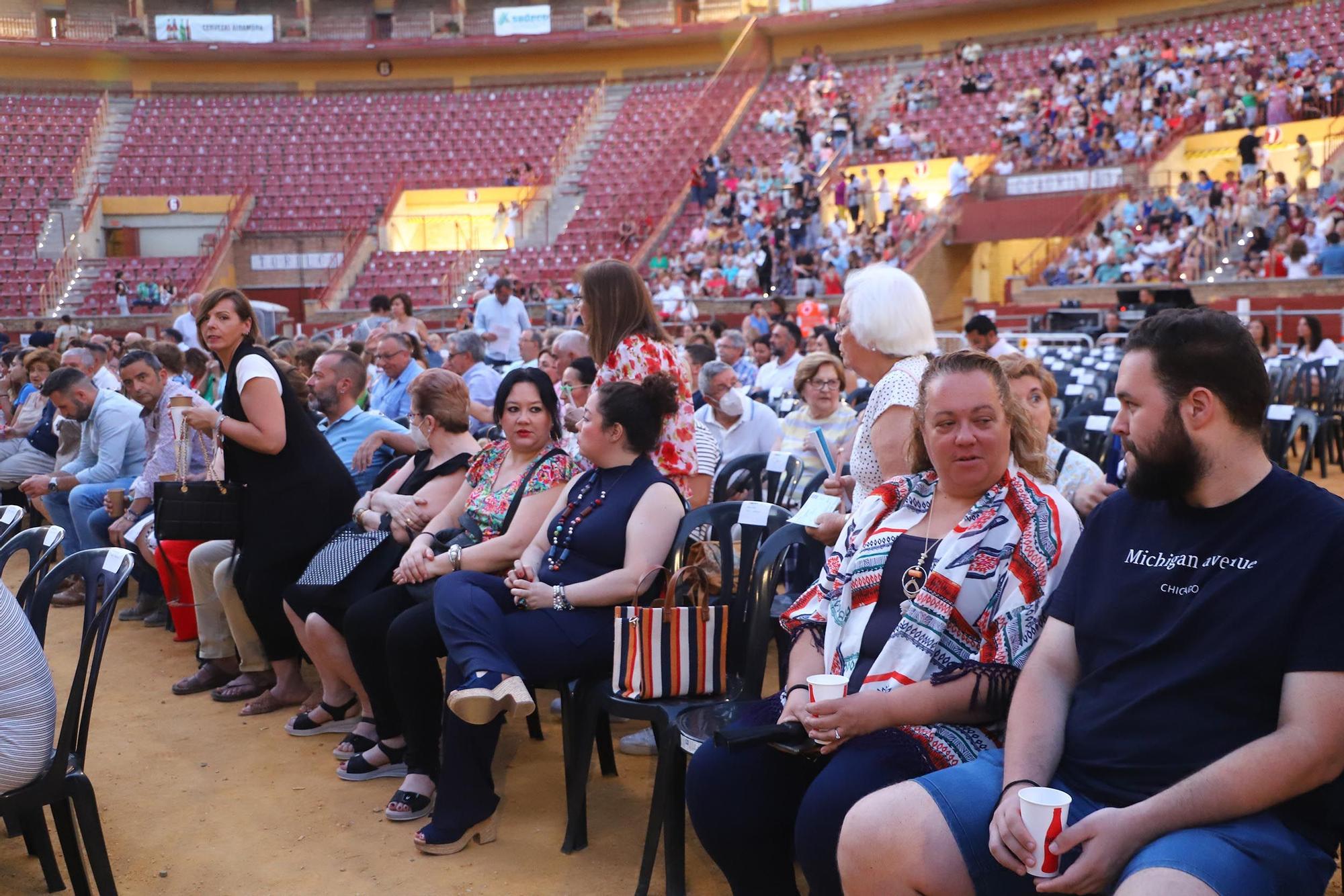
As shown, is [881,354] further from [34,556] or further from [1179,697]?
[34,556]

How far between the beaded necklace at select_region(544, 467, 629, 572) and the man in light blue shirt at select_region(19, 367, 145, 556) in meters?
3.40

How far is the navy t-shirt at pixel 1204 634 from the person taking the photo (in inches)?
69.4

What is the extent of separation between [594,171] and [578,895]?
76.8ft

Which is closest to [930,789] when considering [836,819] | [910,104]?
[836,819]

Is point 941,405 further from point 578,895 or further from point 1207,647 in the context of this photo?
point 578,895

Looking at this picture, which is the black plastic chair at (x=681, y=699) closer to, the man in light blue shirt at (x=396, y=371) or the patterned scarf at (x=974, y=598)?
the patterned scarf at (x=974, y=598)

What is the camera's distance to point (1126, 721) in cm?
188

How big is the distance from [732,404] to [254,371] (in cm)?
218

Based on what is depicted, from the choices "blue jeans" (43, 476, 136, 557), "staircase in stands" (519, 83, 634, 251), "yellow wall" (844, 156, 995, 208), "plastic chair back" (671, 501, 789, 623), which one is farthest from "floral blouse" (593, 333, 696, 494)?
"staircase in stands" (519, 83, 634, 251)

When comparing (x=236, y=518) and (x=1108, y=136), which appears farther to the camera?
(x=1108, y=136)

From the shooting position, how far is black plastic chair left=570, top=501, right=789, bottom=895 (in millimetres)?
2781

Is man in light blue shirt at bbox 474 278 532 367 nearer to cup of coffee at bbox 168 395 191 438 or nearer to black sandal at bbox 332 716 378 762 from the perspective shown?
cup of coffee at bbox 168 395 191 438

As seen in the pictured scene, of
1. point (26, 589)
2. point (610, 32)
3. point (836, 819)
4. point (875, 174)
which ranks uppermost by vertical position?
point (610, 32)

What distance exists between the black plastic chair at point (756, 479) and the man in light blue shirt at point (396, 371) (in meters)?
1.98
